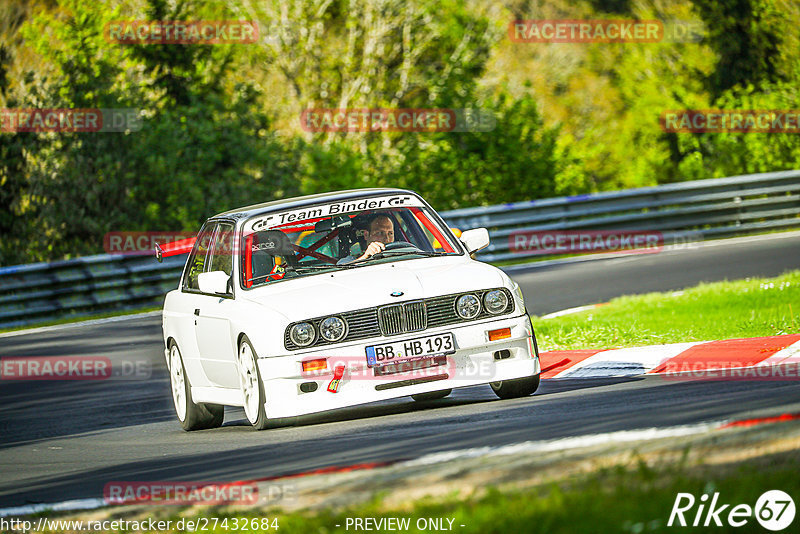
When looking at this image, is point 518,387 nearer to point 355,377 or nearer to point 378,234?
point 355,377

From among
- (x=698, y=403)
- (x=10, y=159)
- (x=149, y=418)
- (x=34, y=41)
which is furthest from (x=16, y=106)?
(x=698, y=403)

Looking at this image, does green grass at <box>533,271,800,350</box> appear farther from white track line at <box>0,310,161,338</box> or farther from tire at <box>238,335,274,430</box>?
white track line at <box>0,310,161,338</box>

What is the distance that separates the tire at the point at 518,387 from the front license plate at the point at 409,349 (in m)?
0.80

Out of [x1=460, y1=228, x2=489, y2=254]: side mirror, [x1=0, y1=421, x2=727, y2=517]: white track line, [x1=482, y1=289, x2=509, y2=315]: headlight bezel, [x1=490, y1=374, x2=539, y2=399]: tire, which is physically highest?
[x1=460, y1=228, x2=489, y2=254]: side mirror

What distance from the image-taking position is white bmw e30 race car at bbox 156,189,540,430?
28.7ft

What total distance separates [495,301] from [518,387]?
2.46 feet

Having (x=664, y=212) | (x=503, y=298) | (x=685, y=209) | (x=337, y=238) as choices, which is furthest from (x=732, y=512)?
(x=685, y=209)

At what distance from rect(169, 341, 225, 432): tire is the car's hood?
48.9 inches

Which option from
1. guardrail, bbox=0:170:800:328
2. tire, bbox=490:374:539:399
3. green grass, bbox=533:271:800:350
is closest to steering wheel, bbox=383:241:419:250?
tire, bbox=490:374:539:399

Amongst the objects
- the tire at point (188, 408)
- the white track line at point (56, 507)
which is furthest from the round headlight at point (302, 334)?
the white track line at point (56, 507)

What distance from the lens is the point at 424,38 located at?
38406 mm

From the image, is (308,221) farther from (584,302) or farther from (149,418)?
(584,302)

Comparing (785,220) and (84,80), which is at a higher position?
(84,80)

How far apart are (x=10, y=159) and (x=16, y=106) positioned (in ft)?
3.40
